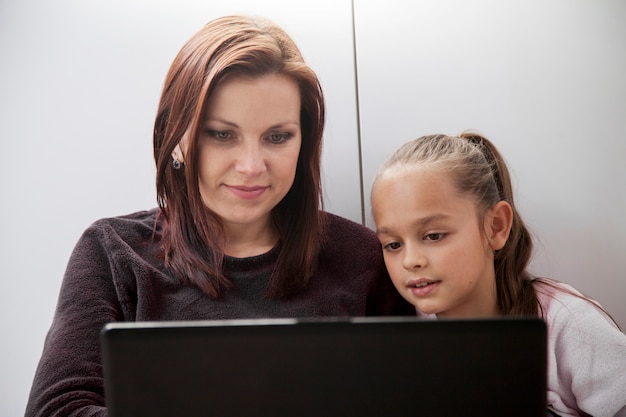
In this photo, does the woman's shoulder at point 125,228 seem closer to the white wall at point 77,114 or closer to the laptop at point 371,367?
the white wall at point 77,114

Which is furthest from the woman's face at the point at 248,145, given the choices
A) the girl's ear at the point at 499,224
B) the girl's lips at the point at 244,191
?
the girl's ear at the point at 499,224

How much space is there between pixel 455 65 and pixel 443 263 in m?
0.47

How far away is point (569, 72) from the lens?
150 centimetres

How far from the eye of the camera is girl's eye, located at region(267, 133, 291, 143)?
1.34 m

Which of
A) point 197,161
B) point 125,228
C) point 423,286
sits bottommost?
point 423,286

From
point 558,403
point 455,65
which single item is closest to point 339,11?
point 455,65

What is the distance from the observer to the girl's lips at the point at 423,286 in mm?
1294

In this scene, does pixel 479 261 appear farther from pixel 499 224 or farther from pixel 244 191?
pixel 244 191

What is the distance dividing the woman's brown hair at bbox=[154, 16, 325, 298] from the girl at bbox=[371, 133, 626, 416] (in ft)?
0.49

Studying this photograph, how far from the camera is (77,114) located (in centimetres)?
153

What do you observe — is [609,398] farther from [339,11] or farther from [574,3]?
[339,11]

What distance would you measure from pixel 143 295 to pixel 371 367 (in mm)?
671

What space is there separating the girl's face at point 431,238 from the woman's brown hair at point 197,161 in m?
0.17

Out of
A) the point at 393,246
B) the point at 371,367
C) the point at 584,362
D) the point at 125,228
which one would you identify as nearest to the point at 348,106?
the point at 393,246
